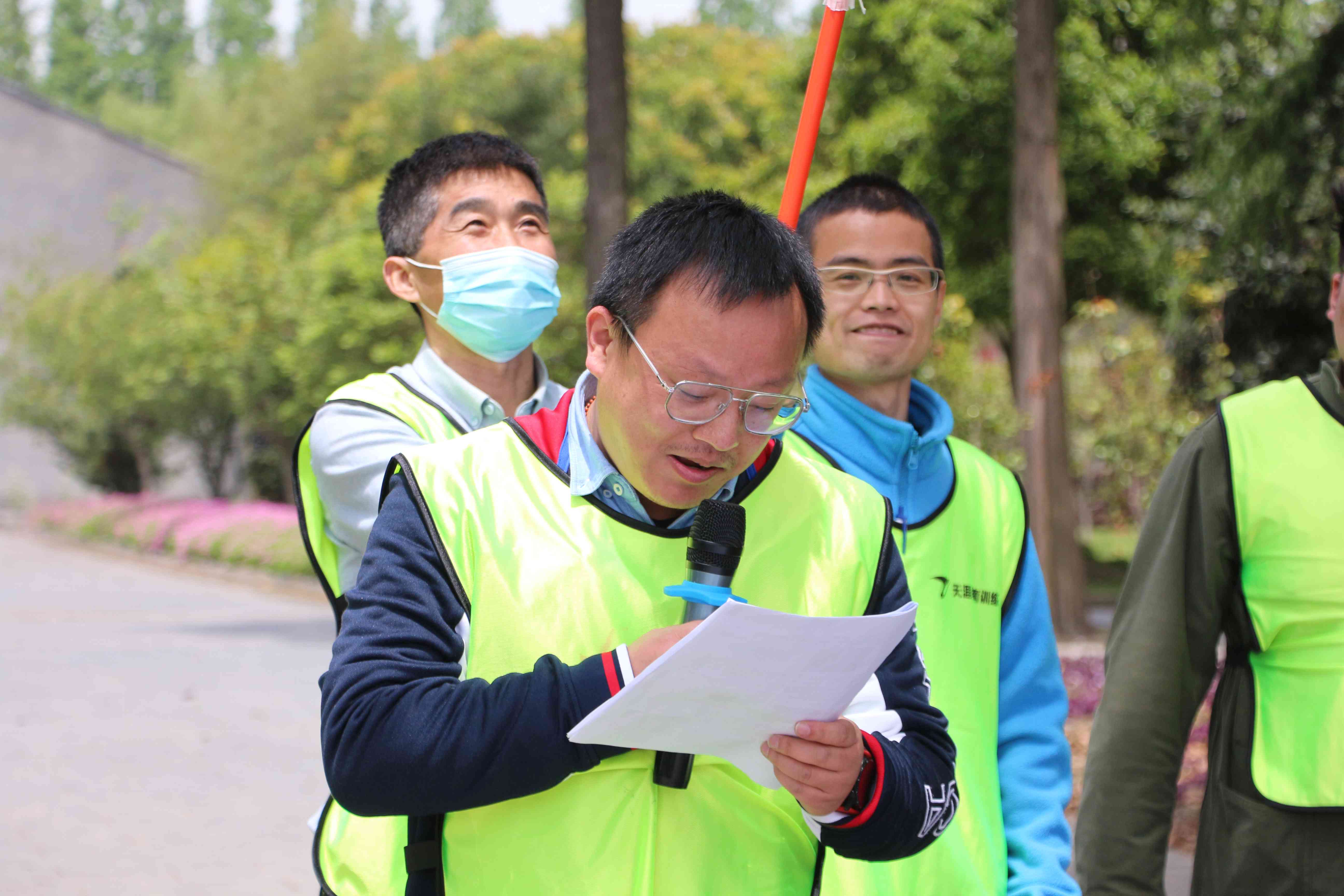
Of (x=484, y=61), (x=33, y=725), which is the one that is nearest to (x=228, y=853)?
(x=33, y=725)

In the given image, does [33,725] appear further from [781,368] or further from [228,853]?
[781,368]

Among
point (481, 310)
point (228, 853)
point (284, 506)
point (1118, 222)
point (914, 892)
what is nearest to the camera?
point (914, 892)

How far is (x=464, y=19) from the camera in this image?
241ft

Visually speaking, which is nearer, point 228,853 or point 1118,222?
point 228,853

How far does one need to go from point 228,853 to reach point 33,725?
11.9 ft

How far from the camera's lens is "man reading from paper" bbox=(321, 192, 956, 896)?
163cm

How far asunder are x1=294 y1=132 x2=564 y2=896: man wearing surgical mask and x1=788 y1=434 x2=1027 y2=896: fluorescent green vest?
0.71 m

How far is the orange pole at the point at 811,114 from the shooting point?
227 cm

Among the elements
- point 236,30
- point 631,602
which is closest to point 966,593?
point 631,602

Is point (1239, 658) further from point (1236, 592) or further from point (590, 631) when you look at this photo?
point (590, 631)

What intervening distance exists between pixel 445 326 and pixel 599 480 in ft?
4.12

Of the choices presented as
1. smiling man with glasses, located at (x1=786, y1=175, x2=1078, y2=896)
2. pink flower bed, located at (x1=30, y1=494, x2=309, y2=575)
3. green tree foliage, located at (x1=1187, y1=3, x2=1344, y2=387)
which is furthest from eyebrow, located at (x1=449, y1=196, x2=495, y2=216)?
pink flower bed, located at (x1=30, y1=494, x2=309, y2=575)

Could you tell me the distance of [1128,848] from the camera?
254 centimetres

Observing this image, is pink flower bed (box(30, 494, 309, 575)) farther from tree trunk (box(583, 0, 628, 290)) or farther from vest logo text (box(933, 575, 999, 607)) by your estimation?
vest logo text (box(933, 575, 999, 607))
